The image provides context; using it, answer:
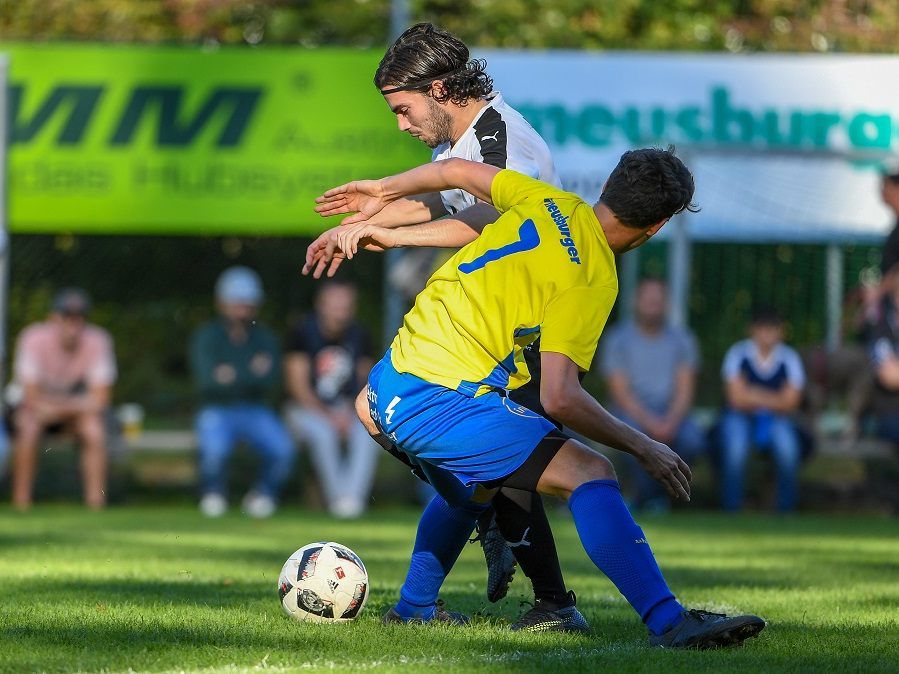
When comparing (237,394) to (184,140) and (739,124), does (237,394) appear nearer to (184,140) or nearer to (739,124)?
(184,140)

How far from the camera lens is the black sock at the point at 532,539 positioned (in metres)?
4.84

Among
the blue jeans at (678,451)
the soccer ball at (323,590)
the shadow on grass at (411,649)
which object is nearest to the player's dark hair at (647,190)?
the shadow on grass at (411,649)

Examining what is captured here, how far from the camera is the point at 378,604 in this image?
5711 millimetres

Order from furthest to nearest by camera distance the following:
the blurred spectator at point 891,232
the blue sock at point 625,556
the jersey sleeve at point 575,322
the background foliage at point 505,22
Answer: the background foliage at point 505,22 < the blurred spectator at point 891,232 < the blue sock at point 625,556 < the jersey sleeve at point 575,322

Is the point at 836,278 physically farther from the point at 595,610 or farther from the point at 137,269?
the point at 595,610

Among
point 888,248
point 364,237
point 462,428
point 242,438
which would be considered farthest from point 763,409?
point 462,428

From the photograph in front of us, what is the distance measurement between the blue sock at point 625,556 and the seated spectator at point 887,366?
7.06m

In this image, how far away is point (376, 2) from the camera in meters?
19.2

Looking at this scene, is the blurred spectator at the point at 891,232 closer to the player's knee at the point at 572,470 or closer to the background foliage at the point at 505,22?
the player's knee at the point at 572,470

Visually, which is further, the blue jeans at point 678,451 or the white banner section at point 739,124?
the white banner section at point 739,124

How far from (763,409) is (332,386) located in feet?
11.8

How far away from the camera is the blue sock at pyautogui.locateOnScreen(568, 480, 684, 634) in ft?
14.6

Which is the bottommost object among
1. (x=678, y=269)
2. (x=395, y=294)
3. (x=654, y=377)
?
(x=654, y=377)

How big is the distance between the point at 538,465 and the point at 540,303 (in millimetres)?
508
